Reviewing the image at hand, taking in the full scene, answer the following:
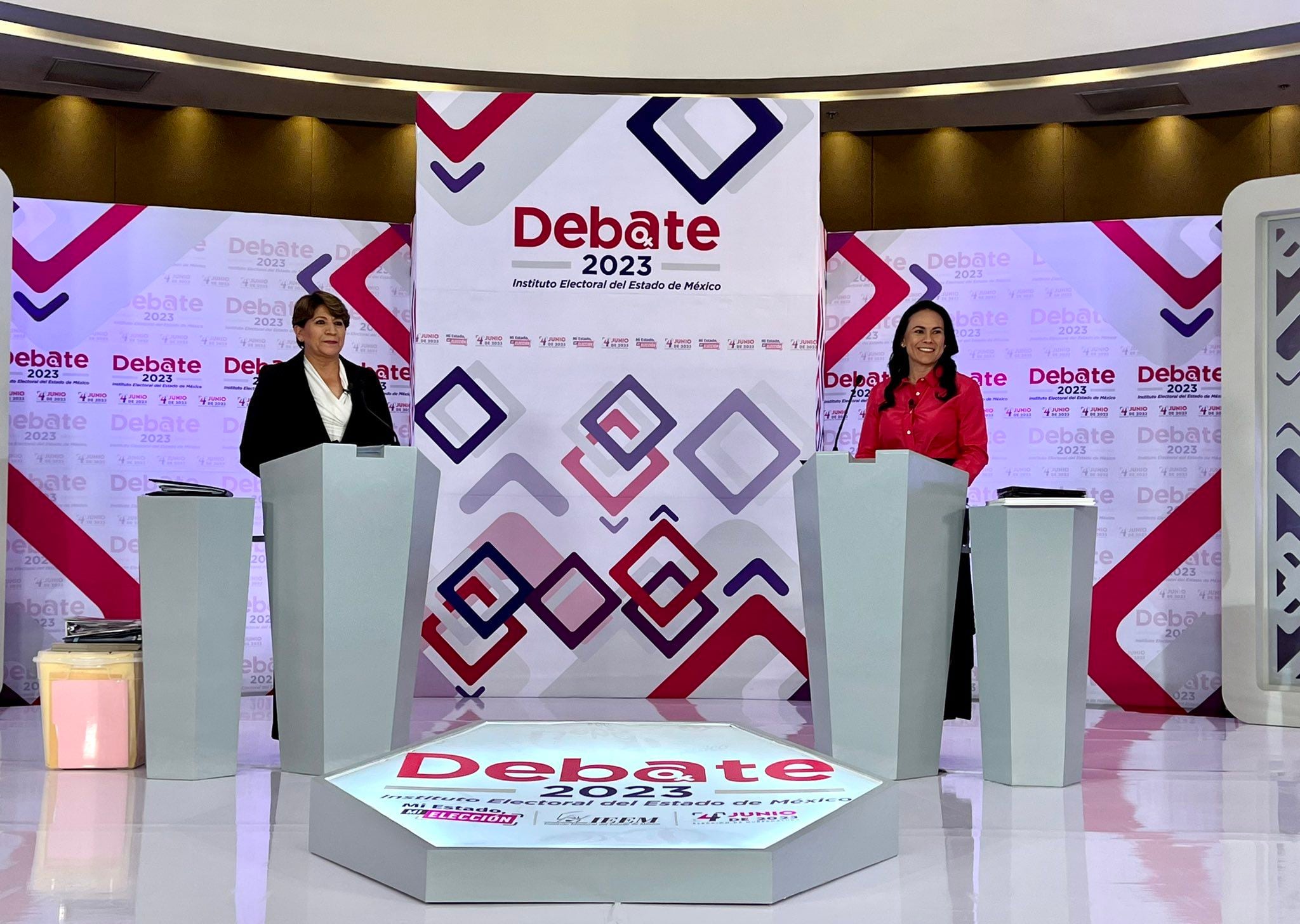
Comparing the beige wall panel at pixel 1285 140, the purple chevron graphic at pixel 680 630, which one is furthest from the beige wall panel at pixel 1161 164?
the purple chevron graphic at pixel 680 630

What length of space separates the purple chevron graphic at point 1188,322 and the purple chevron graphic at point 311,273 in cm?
394

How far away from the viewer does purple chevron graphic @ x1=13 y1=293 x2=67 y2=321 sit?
18.0 ft

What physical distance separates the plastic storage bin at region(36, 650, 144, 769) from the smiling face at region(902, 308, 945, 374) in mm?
2736

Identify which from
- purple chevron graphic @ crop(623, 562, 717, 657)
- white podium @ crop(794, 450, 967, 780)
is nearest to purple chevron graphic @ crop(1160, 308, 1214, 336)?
purple chevron graphic @ crop(623, 562, 717, 657)

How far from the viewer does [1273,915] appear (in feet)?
7.13

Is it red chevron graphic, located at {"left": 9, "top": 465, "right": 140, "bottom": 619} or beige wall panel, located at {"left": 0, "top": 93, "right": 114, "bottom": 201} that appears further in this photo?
beige wall panel, located at {"left": 0, "top": 93, "right": 114, "bottom": 201}

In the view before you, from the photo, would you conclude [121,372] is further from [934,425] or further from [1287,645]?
[1287,645]

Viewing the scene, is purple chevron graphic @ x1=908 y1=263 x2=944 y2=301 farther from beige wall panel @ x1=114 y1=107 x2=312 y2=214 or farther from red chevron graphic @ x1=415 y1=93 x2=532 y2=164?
beige wall panel @ x1=114 y1=107 x2=312 y2=214

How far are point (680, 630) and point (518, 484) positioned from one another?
957mm

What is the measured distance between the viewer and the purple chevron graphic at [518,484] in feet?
17.6

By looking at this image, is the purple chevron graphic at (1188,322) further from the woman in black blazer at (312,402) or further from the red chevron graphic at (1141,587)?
the woman in black blazer at (312,402)

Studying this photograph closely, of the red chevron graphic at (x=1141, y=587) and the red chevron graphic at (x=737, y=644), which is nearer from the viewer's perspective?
the red chevron graphic at (x=737, y=644)

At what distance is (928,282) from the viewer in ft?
19.6

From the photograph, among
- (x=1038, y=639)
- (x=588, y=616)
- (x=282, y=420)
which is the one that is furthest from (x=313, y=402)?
(x=1038, y=639)
